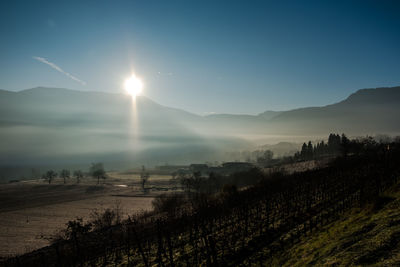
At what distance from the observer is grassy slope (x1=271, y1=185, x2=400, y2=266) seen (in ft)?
37.5

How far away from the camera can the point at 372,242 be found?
12.6 m

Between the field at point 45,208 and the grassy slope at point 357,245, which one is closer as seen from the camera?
the grassy slope at point 357,245

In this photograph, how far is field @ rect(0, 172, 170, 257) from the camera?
5866 cm

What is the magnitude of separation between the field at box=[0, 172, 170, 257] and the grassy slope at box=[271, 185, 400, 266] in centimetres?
5616

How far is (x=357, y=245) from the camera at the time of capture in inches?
524

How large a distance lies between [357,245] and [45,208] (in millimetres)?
115726

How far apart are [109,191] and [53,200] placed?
32.8 metres

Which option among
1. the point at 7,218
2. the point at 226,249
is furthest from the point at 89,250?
the point at 7,218

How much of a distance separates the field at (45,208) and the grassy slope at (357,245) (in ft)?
184

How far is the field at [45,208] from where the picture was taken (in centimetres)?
5866

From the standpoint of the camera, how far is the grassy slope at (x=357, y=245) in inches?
450

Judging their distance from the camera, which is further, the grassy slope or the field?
the field

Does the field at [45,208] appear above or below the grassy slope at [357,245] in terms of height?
below

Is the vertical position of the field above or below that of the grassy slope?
below
